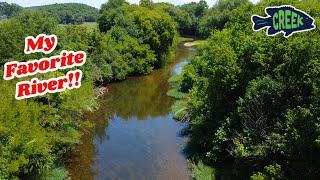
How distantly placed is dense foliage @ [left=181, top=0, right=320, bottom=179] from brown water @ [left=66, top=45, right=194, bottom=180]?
8.74ft

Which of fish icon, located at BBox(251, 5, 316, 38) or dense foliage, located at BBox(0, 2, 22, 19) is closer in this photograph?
fish icon, located at BBox(251, 5, 316, 38)

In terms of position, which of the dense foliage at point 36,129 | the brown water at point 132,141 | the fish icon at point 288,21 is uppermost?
the fish icon at point 288,21

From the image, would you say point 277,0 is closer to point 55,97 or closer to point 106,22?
point 55,97

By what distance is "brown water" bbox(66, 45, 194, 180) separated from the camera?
34094mm

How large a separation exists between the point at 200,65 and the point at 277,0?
15227 millimetres

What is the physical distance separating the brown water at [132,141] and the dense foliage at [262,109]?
2.66 m

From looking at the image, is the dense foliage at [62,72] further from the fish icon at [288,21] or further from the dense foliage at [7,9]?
the dense foliage at [7,9]

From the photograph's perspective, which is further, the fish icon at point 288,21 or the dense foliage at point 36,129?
the fish icon at point 288,21

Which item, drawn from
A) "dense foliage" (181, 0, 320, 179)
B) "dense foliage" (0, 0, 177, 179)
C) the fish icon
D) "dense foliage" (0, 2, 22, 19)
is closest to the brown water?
"dense foliage" (0, 0, 177, 179)

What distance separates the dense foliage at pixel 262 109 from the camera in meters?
24.0

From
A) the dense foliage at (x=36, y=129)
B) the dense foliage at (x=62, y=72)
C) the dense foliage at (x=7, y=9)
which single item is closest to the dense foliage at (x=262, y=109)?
the dense foliage at (x=36, y=129)

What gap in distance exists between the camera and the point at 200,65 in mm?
→ 52406

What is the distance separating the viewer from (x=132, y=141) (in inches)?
1626

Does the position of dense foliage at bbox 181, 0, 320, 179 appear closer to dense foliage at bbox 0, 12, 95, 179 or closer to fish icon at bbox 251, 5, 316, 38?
fish icon at bbox 251, 5, 316, 38
